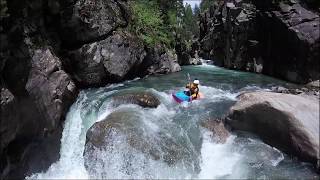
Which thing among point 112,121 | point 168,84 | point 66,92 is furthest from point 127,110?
point 168,84

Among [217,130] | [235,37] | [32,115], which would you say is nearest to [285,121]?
[217,130]

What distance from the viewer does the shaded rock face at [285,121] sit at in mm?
10762

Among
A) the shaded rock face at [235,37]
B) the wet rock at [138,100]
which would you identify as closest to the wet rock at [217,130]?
the wet rock at [138,100]

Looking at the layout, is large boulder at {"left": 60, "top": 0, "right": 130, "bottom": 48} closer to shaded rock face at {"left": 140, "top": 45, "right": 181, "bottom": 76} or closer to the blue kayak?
shaded rock face at {"left": 140, "top": 45, "right": 181, "bottom": 76}

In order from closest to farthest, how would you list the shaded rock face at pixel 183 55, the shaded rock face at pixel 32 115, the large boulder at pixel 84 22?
1. the shaded rock face at pixel 32 115
2. the large boulder at pixel 84 22
3. the shaded rock face at pixel 183 55

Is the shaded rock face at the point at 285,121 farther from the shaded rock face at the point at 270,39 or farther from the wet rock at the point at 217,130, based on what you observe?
the shaded rock face at the point at 270,39

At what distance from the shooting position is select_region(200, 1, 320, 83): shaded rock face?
818 inches

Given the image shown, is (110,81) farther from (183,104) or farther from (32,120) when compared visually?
(32,120)

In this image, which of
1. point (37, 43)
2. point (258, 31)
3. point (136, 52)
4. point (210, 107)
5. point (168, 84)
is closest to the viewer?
point (37, 43)

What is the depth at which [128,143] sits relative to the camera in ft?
38.8

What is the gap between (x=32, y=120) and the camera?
11805 millimetres

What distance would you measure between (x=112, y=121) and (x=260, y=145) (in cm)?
485

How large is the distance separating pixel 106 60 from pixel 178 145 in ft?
27.2

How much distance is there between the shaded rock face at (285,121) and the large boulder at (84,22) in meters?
9.03
